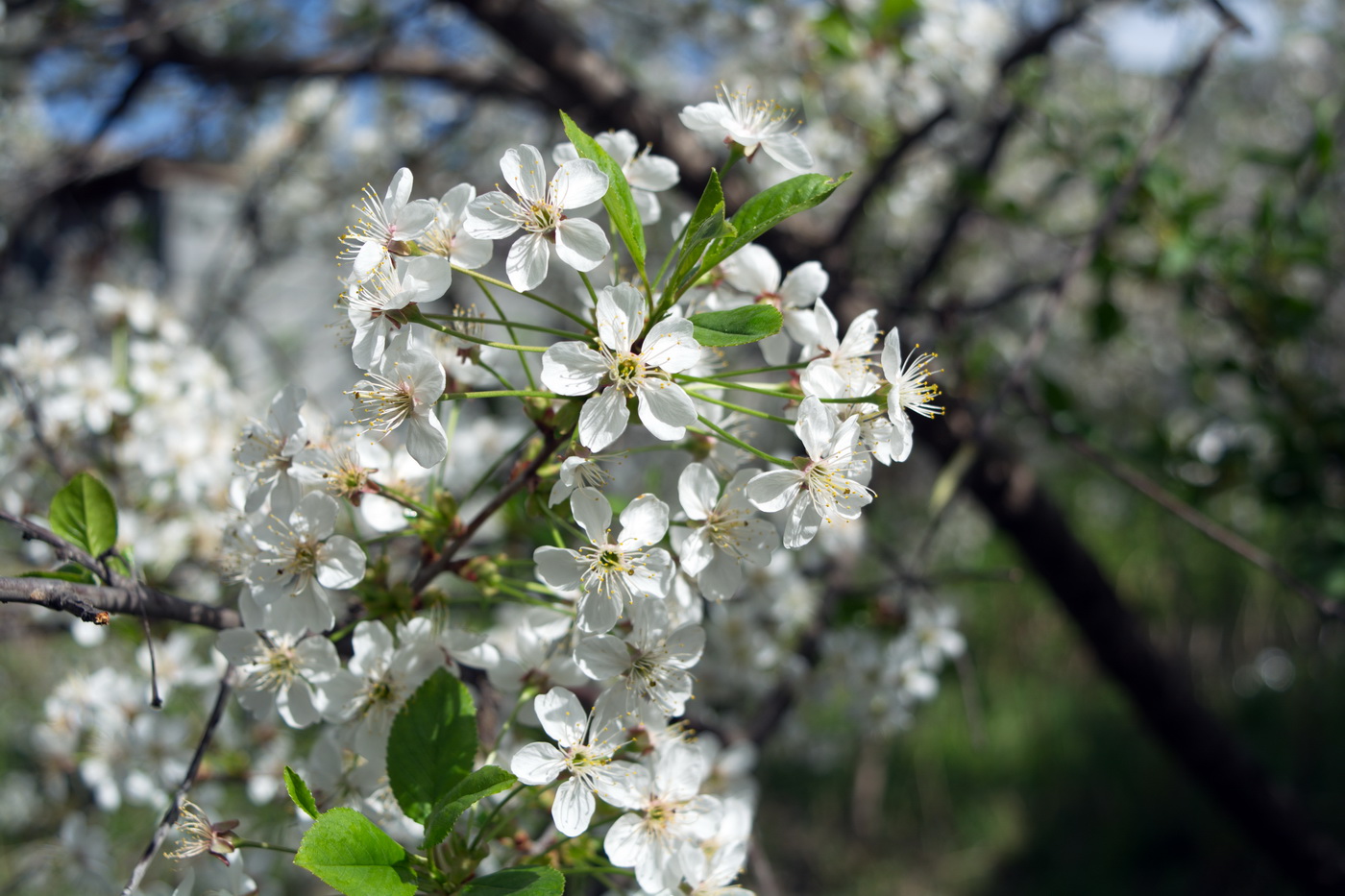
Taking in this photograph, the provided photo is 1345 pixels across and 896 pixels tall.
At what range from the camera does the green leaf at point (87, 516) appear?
3.00 ft

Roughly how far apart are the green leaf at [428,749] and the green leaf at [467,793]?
76 mm

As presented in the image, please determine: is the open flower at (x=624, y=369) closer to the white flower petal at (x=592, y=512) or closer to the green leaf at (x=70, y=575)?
the white flower petal at (x=592, y=512)

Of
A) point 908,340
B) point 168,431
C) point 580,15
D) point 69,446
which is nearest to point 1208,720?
point 908,340

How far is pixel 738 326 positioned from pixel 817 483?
0.58 ft

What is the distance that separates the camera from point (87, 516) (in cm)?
92

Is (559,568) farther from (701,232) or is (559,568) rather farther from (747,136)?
(747,136)

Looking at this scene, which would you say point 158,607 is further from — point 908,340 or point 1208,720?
point 1208,720

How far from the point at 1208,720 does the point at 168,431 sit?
2734 millimetres

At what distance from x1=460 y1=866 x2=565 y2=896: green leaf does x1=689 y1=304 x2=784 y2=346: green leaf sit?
489 millimetres

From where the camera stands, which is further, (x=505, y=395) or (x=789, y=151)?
(x=789, y=151)

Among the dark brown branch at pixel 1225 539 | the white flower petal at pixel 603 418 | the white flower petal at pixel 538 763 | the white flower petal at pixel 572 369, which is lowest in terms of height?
the dark brown branch at pixel 1225 539

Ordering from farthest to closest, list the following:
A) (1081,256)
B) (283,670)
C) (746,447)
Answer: (1081,256) → (283,670) → (746,447)

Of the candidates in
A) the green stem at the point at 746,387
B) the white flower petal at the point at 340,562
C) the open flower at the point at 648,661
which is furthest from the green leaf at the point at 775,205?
the white flower petal at the point at 340,562

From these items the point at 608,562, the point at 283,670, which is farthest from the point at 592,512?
the point at 283,670
